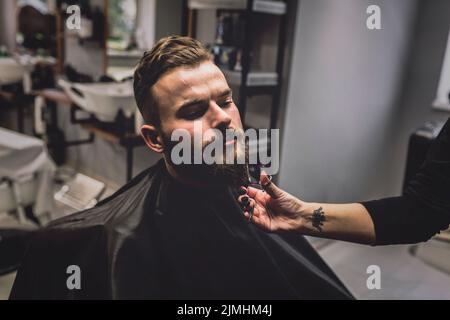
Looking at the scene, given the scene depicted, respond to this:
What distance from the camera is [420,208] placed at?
0.93m

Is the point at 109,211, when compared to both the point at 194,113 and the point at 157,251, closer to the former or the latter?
the point at 157,251

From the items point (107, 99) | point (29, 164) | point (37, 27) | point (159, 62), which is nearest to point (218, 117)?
point (159, 62)

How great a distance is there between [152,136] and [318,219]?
1.30 ft

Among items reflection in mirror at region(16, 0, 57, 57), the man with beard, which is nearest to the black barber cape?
the man with beard

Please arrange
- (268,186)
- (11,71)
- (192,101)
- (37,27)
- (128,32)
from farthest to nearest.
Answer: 1. (37,27)
2. (11,71)
3. (128,32)
4. (268,186)
5. (192,101)

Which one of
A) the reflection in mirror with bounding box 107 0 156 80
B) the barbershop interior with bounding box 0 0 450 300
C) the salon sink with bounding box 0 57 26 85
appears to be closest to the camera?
the barbershop interior with bounding box 0 0 450 300

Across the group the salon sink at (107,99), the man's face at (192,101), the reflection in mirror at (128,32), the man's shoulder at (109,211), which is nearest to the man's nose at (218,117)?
the man's face at (192,101)

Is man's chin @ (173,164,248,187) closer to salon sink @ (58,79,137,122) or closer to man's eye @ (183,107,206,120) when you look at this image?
man's eye @ (183,107,206,120)

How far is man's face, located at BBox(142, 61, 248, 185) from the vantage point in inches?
32.0

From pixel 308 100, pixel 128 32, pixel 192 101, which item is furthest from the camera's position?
pixel 128 32

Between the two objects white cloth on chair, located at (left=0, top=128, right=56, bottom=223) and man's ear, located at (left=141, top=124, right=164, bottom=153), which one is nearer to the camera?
man's ear, located at (left=141, top=124, right=164, bottom=153)

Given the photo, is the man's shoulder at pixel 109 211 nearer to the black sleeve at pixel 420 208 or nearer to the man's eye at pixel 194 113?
the man's eye at pixel 194 113

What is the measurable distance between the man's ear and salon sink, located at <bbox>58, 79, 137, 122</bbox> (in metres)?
1.68

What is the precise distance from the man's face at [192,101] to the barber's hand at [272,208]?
193 millimetres
